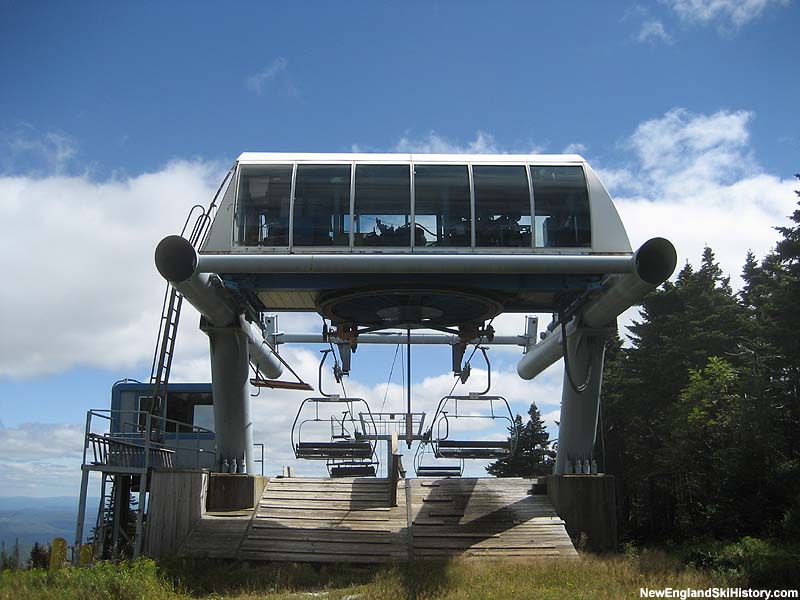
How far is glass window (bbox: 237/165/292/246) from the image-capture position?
49.7 feet

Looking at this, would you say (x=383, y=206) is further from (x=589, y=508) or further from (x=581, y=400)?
(x=589, y=508)

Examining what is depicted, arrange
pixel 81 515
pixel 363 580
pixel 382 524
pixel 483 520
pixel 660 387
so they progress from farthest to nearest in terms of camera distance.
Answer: pixel 660 387
pixel 483 520
pixel 382 524
pixel 81 515
pixel 363 580

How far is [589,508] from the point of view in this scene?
1594 cm

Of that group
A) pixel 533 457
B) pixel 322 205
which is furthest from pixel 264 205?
pixel 533 457

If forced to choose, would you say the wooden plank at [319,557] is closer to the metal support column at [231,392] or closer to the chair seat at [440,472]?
the metal support column at [231,392]

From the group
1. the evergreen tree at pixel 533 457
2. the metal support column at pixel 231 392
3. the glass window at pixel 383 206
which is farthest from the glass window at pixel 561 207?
the evergreen tree at pixel 533 457

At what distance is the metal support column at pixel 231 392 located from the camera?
674 inches

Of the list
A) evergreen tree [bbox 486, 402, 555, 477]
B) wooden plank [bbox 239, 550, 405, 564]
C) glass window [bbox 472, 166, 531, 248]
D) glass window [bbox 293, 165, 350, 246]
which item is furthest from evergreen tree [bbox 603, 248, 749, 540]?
glass window [bbox 293, 165, 350, 246]

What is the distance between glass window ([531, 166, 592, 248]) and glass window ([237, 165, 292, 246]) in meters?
4.66

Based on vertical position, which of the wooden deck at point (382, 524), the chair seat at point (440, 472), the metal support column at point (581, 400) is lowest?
the wooden deck at point (382, 524)

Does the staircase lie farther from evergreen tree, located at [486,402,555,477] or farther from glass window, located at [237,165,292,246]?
evergreen tree, located at [486,402,555,477]

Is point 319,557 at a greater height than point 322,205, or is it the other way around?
point 322,205

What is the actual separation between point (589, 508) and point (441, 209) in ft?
21.2

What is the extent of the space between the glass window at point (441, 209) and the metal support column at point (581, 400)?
380cm
